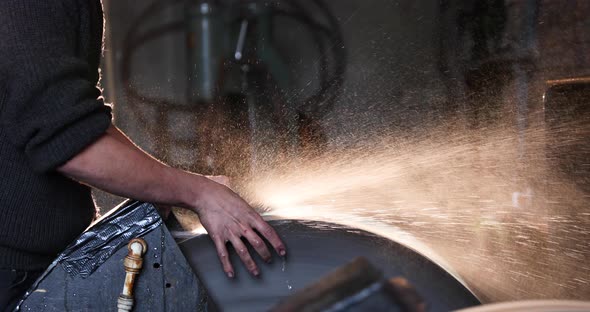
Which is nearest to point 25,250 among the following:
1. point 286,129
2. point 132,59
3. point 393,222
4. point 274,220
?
point 274,220

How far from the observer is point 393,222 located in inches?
75.2

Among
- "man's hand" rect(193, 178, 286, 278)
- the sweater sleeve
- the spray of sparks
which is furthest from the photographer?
the spray of sparks

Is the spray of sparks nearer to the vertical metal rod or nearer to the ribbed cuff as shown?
the vertical metal rod

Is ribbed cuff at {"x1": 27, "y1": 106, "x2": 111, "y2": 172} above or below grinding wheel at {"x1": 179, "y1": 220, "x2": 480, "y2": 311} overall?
above

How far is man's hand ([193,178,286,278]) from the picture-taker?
1205 millimetres

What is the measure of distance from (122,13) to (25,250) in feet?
7.18

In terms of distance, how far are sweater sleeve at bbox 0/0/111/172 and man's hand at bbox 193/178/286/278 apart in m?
0.22

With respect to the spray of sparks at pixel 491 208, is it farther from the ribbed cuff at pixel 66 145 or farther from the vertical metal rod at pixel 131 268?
the ribbed cuff at pixel 66 145

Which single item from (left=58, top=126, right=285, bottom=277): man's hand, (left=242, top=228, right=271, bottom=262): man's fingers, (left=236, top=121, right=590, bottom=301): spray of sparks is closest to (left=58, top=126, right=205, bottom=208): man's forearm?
(left=58, top=126, right=285, bottom=277): man's hand

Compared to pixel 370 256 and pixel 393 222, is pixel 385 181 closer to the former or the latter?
pixel 393 222

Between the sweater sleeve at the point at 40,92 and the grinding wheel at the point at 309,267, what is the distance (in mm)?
286

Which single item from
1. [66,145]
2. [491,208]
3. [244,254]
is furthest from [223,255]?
[491,208]

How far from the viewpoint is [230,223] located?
3.95 feet

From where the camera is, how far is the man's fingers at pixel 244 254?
121cm
